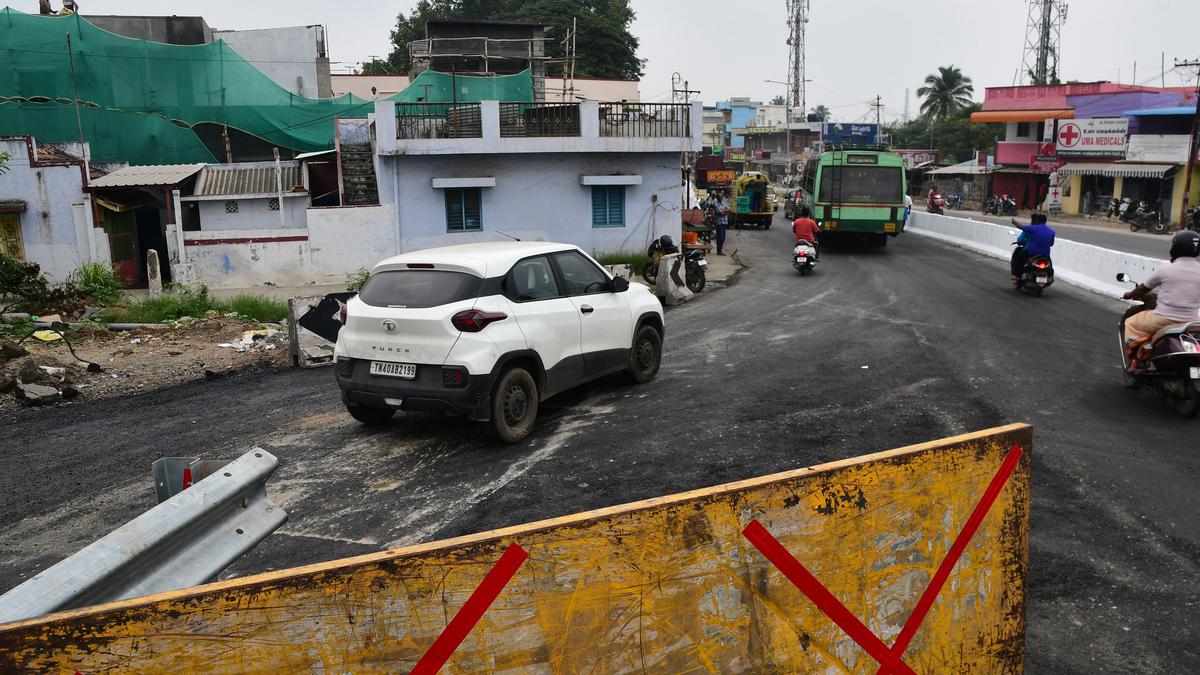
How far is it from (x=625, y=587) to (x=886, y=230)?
2344 centimetres

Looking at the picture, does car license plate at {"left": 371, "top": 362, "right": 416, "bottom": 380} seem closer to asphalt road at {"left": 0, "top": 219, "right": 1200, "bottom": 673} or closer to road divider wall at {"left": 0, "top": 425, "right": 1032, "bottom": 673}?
asphalt road at {"left": 0, "top": 219, "right": 1200, "bottom": 673}

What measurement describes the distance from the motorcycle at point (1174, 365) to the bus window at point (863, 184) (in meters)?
16.2

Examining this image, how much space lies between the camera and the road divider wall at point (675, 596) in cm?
234

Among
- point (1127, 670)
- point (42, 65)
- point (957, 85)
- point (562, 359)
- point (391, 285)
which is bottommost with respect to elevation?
point (1127, 670)

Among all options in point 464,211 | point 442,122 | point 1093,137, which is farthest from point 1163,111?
point 442,122

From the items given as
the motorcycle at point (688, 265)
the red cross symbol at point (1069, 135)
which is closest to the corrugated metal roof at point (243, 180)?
the motorcycle at point (688, 265)

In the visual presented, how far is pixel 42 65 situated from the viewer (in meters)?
24.8

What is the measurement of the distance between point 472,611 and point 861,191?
2376cm

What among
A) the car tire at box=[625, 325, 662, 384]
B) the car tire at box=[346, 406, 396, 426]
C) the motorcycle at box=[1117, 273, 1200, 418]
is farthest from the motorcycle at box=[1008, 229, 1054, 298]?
the car tire at box=[346, 406, 396, 426]

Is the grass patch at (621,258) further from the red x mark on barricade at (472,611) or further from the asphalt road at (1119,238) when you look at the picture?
the red x mark on barricade at (472,611)

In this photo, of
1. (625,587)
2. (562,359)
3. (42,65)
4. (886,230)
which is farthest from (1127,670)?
(42,65)

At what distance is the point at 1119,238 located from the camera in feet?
109

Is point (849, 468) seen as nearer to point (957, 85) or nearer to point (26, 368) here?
point (26, 368)

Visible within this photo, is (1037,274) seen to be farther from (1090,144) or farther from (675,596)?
(1090,144)
